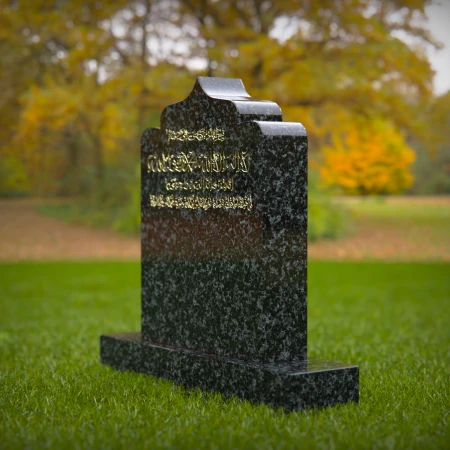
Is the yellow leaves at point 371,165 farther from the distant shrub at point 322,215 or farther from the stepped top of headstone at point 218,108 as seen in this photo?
the stepped top of headstone at point 218,108

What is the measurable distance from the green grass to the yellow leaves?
21.0m

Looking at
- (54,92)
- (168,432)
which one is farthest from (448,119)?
(168,432)

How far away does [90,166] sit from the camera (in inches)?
1109

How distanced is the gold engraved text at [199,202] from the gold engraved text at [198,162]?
0.21 m

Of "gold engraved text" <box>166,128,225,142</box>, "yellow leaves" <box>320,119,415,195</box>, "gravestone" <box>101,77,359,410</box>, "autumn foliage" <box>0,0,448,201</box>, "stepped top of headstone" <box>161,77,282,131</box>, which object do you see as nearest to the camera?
"gravestone" <box>101,77,359,410</box>

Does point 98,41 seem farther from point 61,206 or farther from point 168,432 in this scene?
point 168,432

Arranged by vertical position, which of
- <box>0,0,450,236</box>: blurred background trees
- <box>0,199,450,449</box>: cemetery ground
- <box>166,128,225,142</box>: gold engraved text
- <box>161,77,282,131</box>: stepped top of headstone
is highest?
<box>0,0,450,236</box>: blurred background trees

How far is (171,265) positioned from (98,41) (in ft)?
50.7

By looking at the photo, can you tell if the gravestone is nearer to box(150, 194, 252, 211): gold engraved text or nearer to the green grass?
box(150, 194, 252, 211): gold engraved text

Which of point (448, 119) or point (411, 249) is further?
point (448, 119)

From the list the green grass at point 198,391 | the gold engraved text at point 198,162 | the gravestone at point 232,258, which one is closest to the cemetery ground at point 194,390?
the green grass at point 198,391

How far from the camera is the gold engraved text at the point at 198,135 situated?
5.39 metres

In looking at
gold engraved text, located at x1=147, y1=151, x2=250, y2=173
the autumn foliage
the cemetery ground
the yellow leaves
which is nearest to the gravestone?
gold engraved text, located at x1=147, y1=151, x2=250, y2=173

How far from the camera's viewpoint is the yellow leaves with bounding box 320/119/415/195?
32.5 meters
